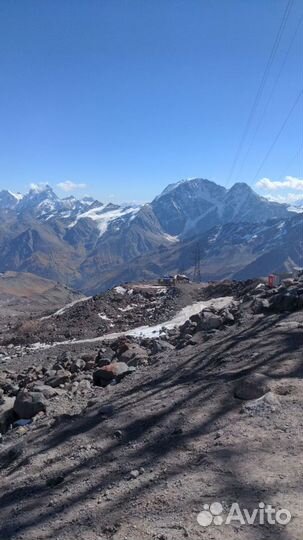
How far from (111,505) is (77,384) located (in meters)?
8.82

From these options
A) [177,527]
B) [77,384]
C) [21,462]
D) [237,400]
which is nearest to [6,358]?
[77,384]

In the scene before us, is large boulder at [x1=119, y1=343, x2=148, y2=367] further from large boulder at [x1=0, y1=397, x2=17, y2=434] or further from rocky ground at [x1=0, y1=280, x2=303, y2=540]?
large boulder at [x1=0, y1=397, x2=17, y2=434]

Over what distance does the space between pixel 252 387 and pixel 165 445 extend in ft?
7.18

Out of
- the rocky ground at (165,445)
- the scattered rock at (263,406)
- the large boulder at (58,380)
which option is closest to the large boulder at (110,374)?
the rocky ground at (165,445)

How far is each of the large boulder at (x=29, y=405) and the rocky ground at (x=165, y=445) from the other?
→ 3cm

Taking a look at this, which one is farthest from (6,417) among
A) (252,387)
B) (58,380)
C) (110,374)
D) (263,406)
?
(263,406)

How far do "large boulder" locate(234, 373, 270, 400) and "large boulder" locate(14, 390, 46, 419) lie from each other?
5.88 meters

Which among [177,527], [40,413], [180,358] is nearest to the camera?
[177,527]

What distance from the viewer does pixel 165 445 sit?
8.27m

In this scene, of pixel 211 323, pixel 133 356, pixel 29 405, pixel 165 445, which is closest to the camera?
pixel 165 445

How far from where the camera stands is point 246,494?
611cm

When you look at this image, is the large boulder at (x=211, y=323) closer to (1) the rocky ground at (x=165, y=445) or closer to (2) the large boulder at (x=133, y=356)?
(2) the large boulder at (x=133, y=356)

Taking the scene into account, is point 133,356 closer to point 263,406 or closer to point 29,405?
point 29,405

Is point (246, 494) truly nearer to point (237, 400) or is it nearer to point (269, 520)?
point (269, 520)
